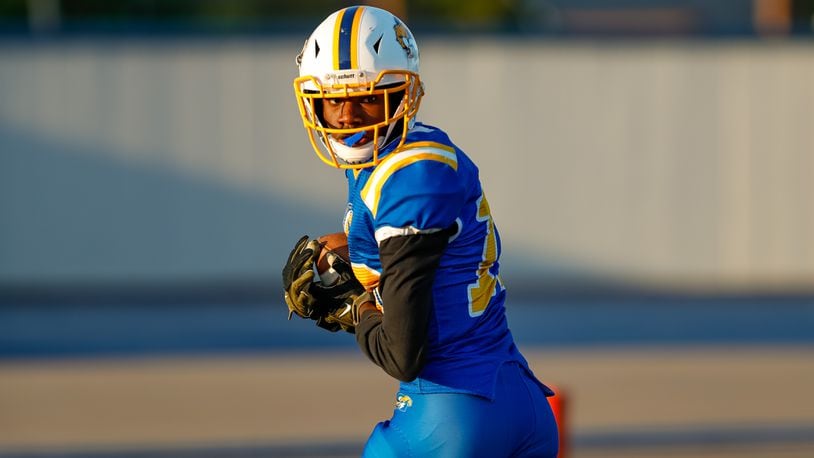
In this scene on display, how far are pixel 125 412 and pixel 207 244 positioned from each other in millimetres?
6172

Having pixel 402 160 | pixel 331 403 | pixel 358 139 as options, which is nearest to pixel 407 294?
pixel 402 160

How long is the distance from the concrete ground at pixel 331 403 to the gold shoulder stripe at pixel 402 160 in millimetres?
4460

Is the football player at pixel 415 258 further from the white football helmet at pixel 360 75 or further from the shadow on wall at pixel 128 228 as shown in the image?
the shadow on wall at pixel 128 228

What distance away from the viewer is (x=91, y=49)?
1391 cm

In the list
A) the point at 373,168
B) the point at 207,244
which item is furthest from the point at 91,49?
the point at 373,168

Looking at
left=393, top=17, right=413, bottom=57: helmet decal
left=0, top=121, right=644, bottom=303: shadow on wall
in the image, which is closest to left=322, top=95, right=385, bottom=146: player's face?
left=393, top=17, right=413, bottom=57: helmet decal

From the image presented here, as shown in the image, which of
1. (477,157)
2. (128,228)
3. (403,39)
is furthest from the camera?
(477,157)

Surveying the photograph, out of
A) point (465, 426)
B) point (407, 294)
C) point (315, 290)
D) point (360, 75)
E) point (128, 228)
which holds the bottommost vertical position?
point (128, 228)

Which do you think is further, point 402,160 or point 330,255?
point 330,255

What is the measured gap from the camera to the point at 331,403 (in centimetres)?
839

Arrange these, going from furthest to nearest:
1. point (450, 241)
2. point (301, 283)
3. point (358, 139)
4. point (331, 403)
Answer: point (331, 403), point (301, 283), point (358, 139), point (450, 241)

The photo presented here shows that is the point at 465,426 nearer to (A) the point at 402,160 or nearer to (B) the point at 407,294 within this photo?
(B) the point at 407,294

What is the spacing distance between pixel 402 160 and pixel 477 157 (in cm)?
1151

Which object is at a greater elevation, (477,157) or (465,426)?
(465,426)
